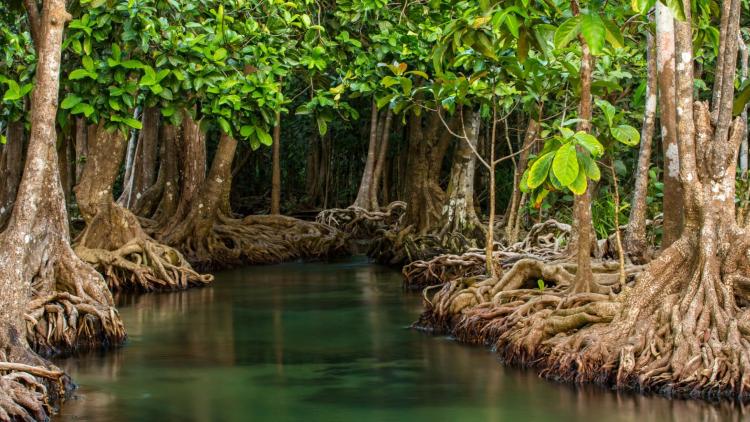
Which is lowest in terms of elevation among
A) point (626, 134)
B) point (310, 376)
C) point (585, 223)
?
point (310, 376)

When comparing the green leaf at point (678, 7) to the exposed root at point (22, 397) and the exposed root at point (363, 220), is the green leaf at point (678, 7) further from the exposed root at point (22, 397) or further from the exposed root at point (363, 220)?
the exposed root at point (363, 220)

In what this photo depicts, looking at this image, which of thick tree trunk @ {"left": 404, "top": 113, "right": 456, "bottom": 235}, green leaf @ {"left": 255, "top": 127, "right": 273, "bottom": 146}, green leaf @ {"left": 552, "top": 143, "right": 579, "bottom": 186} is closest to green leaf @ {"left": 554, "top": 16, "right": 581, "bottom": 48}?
green leaf @ {"left": 552, "top": 143, "right": 579, "bottom": 186}

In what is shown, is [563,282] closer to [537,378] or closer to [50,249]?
[537,378]

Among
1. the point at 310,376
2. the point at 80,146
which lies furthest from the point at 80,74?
the point at 80,146

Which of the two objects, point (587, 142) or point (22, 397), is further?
point (587, 142)

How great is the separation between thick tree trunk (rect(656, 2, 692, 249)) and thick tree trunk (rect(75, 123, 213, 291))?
7.79 metres

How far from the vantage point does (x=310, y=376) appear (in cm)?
992

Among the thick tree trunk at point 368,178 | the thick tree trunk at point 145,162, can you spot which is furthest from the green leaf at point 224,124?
the thick tree trunk at point 368,178

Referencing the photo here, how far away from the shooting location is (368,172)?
81.5 feet

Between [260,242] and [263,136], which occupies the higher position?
[263,136]

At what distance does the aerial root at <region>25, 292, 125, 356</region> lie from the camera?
34.4ft

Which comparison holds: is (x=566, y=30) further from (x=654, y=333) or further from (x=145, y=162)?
(x=145, y=162)

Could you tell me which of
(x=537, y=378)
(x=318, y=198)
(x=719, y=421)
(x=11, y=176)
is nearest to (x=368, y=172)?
(x=318, y=198)

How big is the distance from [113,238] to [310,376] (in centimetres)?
731
